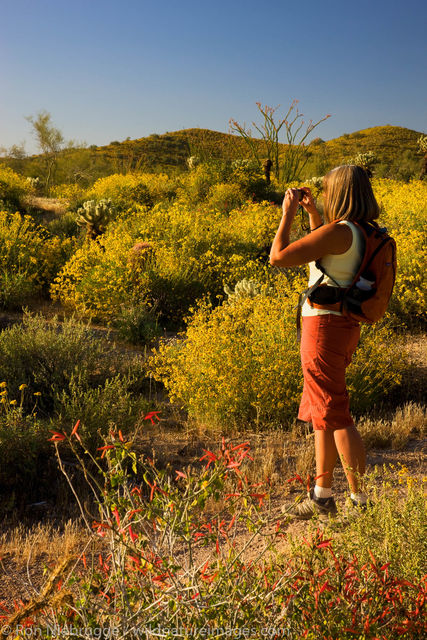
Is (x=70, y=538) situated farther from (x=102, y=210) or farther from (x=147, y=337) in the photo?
(x=102, y=210)

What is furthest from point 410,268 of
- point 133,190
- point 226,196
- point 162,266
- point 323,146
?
point 323,146

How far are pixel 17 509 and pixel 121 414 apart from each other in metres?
1.19

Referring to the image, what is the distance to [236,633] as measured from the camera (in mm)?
1504

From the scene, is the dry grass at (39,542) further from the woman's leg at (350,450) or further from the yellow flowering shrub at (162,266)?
the yellow flowering shrub at (162,266)

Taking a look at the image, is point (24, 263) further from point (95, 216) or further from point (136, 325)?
point (136, 325)

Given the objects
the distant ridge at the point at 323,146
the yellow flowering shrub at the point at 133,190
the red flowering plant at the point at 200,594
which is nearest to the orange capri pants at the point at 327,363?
the red flowering plant at the point at 200,594

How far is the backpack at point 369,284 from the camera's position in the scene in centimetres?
258

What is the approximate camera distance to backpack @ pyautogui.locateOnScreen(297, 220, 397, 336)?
2.58 metres

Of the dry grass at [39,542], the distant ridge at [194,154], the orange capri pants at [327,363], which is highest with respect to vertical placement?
the distant ridge at [194,154]

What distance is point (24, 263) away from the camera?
878cm

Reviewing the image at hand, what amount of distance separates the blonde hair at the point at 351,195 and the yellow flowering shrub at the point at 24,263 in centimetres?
631

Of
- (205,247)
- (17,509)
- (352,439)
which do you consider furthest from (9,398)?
(205,247)

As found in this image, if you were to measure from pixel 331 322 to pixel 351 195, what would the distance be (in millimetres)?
649

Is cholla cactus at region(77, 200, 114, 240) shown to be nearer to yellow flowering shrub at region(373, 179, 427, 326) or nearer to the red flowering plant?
yellow flowering shrub at region(373, 179, 427, 326)
